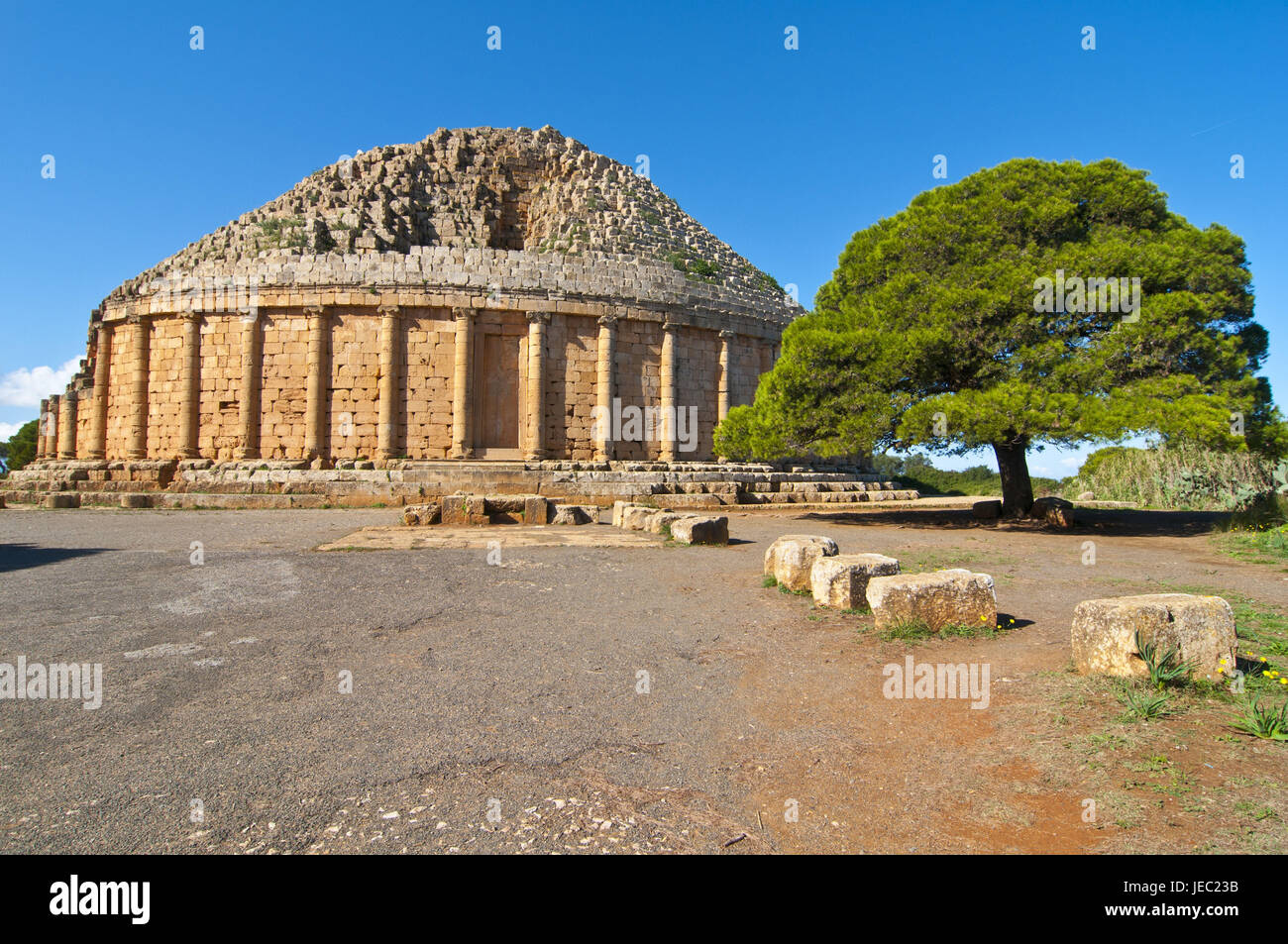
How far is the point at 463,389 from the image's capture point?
21516 mm

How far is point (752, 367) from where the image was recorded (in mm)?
25391

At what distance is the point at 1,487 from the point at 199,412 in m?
6.38

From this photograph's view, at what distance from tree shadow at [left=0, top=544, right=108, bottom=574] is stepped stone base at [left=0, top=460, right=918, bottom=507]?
8.24 meters

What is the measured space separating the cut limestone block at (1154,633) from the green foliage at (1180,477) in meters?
17.2

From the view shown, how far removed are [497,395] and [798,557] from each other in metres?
16.4

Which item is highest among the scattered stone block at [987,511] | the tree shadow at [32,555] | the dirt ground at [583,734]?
the scattered stone block at [987,511]

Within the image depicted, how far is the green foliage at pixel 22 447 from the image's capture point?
40.8 m

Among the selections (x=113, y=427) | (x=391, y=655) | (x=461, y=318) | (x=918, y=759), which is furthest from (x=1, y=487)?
(x=918, y=759)

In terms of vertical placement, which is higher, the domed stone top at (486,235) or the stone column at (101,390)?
the domed stone top at (486,235)

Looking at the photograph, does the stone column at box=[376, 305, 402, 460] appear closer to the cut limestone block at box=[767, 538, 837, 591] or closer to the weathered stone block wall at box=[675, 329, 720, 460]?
the weathered stone block wall at box=[675, 329, 720, 460]

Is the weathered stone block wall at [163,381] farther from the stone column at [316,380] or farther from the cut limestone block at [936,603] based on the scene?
the cut limestone block at [936,603]

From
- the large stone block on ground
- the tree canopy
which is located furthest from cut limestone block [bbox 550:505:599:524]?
the tree canopy

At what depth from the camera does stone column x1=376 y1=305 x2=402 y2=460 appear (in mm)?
21203

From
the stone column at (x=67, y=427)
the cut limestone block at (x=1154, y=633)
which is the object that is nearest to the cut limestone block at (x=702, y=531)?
the cut limestone block at (x=1154, y=633)
